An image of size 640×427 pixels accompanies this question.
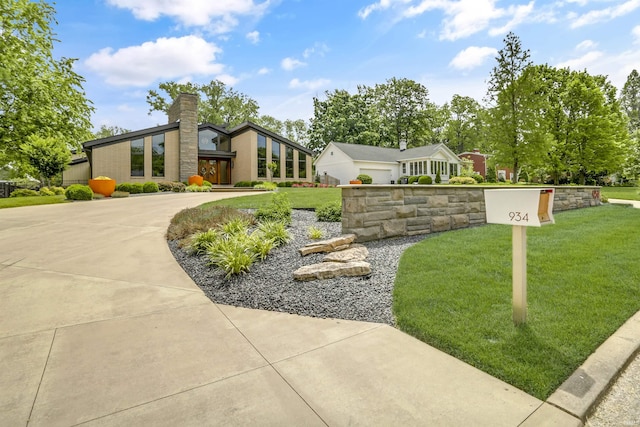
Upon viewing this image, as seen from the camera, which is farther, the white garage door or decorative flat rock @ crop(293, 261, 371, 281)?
the white garage door

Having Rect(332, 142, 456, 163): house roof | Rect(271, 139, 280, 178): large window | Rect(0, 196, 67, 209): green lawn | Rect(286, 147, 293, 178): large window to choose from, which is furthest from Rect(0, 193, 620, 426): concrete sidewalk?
Rect(332, 142, 456, 163): house roof

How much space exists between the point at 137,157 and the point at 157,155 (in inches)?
48.3

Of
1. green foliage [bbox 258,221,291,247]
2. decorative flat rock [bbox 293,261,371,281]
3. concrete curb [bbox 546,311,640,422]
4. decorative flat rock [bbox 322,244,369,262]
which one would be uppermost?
green foliage [bbox 258,221,291,247]

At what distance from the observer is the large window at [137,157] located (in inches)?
791

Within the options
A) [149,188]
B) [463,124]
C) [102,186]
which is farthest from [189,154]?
[463,124]

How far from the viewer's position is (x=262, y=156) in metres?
24.4

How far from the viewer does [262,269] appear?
171 inches

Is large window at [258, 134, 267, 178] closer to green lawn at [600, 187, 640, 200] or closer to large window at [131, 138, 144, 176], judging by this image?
large window at [131, 138, 144, 176]

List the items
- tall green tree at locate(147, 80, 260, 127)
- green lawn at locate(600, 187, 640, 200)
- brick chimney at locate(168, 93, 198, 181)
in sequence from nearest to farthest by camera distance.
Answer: green lawn at locate(600, 187, 640, 200), brick chimney at locate(168, 93, 198, 181), tall green tree at locate(147, 80, 260, 127)

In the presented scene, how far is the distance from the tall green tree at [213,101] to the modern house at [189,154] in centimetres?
1326

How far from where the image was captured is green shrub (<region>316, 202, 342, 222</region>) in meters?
6.93

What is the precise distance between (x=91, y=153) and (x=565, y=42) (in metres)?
22.4

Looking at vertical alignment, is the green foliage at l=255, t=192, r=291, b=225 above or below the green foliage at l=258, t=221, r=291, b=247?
above

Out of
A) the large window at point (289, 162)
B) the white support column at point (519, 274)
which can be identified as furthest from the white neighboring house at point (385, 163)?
the white support column at point (519, 274)
